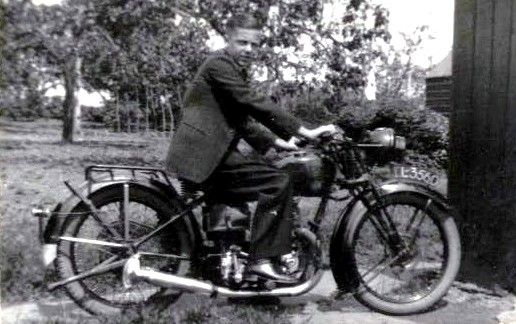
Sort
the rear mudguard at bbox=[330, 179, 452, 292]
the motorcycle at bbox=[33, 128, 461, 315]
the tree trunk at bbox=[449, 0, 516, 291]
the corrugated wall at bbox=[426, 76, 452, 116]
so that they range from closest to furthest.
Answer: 1. the motorcycle at bbox=[33, 128, 461, 315]
2. the rear mudguard at bbox=[330, 179, 452, 292]
3. the tree trunk at bbox=[449, 0, 516, 291]
4. the corrugated wall at bbox=[426, 76, 452, 116]

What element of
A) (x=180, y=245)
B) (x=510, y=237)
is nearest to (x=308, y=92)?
(x=510, y=237)

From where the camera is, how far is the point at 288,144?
3994mm

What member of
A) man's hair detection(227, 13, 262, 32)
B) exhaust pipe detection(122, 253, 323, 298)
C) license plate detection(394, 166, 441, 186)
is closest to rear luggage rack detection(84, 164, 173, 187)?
exhaust pipe detection(122, 253, 323, 298)

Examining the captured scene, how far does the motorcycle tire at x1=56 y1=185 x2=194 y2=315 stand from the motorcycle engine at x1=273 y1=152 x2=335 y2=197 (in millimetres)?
702

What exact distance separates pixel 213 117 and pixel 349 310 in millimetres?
1530

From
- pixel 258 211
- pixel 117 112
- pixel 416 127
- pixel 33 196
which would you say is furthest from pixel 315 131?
pixel 416 127

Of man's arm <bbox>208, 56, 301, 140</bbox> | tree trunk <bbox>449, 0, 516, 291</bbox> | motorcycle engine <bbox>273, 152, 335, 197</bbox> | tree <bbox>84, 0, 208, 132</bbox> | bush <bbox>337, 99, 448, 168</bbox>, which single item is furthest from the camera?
bush <bbox>337, 99, 448, 168</bbox>

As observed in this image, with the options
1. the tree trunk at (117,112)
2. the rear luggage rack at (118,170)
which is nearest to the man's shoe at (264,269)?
the rear luggage rack at (118,170)

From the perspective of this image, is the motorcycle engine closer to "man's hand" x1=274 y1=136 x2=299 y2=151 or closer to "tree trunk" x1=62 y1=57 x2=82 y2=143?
"man's hand" x1=274 y1=136 x2=299 y2=151

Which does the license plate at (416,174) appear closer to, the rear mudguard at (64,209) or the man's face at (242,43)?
the man's face at (242,43)

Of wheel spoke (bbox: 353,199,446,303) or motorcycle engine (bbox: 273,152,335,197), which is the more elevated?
motorcycle engine (bbox: 273,152,335,197)

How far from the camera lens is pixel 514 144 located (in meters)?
4.27

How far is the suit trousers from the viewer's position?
364cm

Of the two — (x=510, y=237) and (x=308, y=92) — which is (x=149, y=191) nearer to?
(x=510, y=237)
